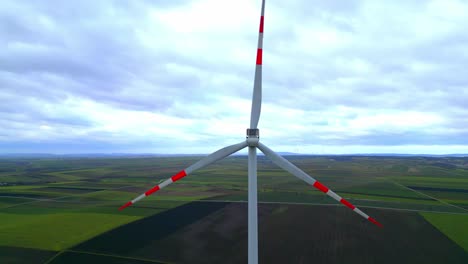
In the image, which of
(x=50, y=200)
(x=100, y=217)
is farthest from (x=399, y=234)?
(x=50, y=200)

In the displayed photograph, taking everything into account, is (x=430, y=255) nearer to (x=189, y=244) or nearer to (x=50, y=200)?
(x=189, y=244)

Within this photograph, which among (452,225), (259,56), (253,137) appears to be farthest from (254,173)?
(452,225)

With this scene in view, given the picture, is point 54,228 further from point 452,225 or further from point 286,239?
point 452,225

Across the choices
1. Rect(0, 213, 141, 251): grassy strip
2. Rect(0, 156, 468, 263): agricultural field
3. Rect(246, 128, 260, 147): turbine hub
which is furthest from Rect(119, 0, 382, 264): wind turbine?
Rect(0, 213, 141, 251): grassy strip

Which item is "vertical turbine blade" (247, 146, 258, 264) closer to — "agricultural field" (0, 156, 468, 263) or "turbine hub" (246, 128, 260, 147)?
"turbine hub" (246, 128, 260, 147)

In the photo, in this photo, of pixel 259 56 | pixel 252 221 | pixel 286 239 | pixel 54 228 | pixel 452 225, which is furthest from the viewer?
pixel 452 225
